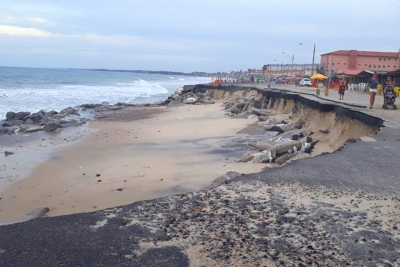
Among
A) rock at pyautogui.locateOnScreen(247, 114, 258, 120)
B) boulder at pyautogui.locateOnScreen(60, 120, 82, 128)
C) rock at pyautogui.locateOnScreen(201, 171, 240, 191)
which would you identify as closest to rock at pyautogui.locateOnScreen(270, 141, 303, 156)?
rock at pyautogui.locateOnScreen(201, 171, 240, 191)

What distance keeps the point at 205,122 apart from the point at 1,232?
800 inches

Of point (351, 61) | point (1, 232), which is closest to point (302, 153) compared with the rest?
point (1, 232)

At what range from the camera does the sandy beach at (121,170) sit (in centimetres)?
972

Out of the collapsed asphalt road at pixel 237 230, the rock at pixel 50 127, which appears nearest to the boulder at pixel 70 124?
the rock at pixel 50 127

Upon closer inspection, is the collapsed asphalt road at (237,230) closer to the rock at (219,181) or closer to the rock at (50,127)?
the rock at (219,181)

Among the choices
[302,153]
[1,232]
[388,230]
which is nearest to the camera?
[388,230]

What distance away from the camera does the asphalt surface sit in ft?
16.2

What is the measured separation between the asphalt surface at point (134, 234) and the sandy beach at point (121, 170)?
2.59 meters

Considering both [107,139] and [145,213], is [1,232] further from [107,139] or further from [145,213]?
[107,139]

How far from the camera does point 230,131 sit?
2116 centimetres

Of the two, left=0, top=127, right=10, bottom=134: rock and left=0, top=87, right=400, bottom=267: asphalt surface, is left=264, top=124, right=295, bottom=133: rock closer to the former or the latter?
left=0, top=87, right=400, bottom=267: asphalt surface

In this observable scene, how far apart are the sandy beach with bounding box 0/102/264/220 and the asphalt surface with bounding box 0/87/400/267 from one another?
2590 millimetres

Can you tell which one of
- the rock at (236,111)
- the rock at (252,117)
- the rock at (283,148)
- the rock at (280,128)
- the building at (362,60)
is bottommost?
the rock at (236,111)

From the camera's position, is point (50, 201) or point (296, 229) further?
point (50, 201)
